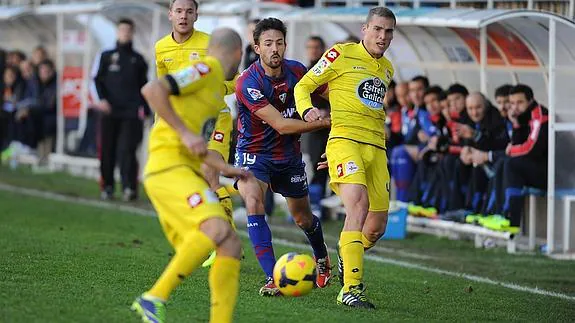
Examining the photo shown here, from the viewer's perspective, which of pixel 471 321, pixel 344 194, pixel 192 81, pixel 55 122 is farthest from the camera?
pixel 55 122

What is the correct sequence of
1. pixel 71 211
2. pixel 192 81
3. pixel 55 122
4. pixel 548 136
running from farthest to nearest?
1. pixel 55 122
2. pixel 71 211
3. pixel 548 136
4. pixel 192 81

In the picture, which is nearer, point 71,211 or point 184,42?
point 184,42

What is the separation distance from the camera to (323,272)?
1120 cm

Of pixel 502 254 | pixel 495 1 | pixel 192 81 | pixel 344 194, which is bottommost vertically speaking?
pixel 502 254

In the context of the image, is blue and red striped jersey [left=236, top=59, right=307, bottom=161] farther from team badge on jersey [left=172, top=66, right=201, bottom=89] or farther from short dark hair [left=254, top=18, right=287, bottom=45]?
team badge on jersey [left=172, top=66, right=201, bottom=89]

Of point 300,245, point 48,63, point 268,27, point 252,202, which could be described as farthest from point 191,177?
point 48,63

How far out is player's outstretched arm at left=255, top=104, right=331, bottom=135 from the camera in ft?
33.9

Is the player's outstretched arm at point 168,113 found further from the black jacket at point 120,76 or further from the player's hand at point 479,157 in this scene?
the black jacket at point 120,76

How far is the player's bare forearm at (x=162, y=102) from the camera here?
7996 millimetres

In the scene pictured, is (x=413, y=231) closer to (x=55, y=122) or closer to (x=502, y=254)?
(x=502, y=254)

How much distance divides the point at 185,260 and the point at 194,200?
0.37m

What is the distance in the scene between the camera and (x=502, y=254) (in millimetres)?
14789

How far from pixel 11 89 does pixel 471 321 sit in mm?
18946

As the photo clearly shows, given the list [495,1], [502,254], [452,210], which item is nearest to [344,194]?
Result: [502,254]
